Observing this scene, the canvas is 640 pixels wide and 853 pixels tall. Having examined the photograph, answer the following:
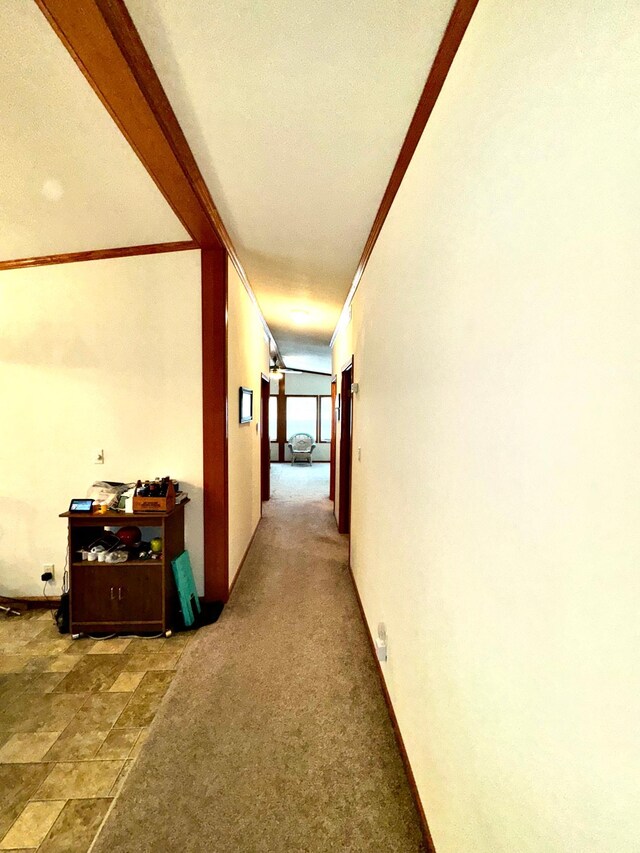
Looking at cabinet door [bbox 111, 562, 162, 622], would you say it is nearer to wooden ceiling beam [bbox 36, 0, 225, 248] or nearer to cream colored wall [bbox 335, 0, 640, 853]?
cream colored wall [bbox 335, 0, 640, 853]

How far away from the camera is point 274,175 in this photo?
6.19ft

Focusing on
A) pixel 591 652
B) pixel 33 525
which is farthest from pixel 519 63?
pixel 33 525

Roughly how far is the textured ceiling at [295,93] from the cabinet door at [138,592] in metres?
2.43

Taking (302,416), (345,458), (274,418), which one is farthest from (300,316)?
(302,416)

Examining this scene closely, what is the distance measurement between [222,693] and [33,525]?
2.01 m

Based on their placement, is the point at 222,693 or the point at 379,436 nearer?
the point at 222,693

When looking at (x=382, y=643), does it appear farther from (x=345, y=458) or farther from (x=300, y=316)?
(x=300, y=316)

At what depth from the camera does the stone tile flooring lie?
135cm

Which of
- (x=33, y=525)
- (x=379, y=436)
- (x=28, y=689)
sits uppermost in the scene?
(x=379, y=436)

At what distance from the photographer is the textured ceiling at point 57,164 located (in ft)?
4.00

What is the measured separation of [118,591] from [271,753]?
147 centimetres

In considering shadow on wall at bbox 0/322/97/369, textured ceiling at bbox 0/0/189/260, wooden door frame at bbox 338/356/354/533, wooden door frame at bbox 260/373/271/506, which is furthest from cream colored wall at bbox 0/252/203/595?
wooden door frame at bbox 260/373/271/506

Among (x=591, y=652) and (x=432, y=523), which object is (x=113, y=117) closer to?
(x=432, y=523)

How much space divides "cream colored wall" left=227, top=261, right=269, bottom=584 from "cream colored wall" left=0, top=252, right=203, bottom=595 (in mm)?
353
